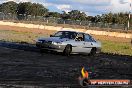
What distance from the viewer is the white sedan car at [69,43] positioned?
20.6 m

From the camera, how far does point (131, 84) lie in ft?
16.1

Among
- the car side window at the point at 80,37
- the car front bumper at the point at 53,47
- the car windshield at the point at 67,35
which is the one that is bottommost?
the car front bumper at the point at 53,47

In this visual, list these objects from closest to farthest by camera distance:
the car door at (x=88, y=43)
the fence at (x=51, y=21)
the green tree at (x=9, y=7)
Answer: the car door at (x=88, y=43)
the fence at (x=51, y=21)
the green tree at (x=9, y=7)

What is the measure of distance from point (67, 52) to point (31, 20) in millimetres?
58397

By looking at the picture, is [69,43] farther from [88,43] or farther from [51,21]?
[51,21]

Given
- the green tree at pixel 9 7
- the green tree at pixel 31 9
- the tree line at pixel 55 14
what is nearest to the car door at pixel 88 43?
the tree line at pixel 55 14

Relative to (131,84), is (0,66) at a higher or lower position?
lower

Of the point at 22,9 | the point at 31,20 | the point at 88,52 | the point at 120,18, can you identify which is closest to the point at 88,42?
the point at 88,52

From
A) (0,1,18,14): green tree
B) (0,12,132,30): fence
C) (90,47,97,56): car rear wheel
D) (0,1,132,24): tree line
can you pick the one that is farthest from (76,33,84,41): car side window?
(0,1,18,14): green tree

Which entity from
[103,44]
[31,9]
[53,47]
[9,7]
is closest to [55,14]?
[31,9]

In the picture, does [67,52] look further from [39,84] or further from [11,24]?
[11,24]

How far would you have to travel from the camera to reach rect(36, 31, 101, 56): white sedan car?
20.6 metres

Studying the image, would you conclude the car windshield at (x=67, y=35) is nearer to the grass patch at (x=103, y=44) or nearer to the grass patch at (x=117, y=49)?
the grass patch at (x=103, y=44)

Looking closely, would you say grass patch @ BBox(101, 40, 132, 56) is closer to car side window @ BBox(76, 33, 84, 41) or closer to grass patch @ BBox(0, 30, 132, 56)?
grass patch @ BBox(0, 30, 132, 56)
